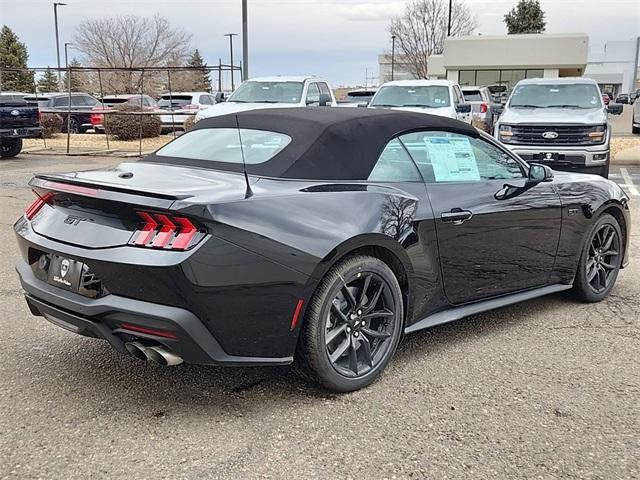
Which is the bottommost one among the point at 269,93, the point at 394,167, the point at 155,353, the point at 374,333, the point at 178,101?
the point at 374,333

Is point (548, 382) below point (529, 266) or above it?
below

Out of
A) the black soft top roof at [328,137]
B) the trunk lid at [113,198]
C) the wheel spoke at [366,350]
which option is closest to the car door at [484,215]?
the black soft top roof at [328,137]

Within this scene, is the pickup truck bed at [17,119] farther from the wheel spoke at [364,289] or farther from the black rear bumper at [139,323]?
the wheel spoke at [364,289]

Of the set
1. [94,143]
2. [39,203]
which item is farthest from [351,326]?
[94,143]

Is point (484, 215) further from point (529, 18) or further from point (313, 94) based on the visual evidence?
point (529, 18)

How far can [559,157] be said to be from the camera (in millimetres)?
11633

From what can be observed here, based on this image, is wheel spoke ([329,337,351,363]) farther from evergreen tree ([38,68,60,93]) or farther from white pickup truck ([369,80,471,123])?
evergreen tree ([38,68,60,93])

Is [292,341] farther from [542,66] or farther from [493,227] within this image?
[542,66]

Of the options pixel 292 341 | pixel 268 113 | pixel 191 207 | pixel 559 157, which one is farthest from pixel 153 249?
pixel 559 157

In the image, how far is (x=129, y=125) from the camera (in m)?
21.3

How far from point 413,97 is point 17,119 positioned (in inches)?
379

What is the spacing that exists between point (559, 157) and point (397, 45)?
41069mm

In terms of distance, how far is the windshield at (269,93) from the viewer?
14.4m

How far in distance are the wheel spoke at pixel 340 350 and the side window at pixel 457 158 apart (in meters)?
1.18
